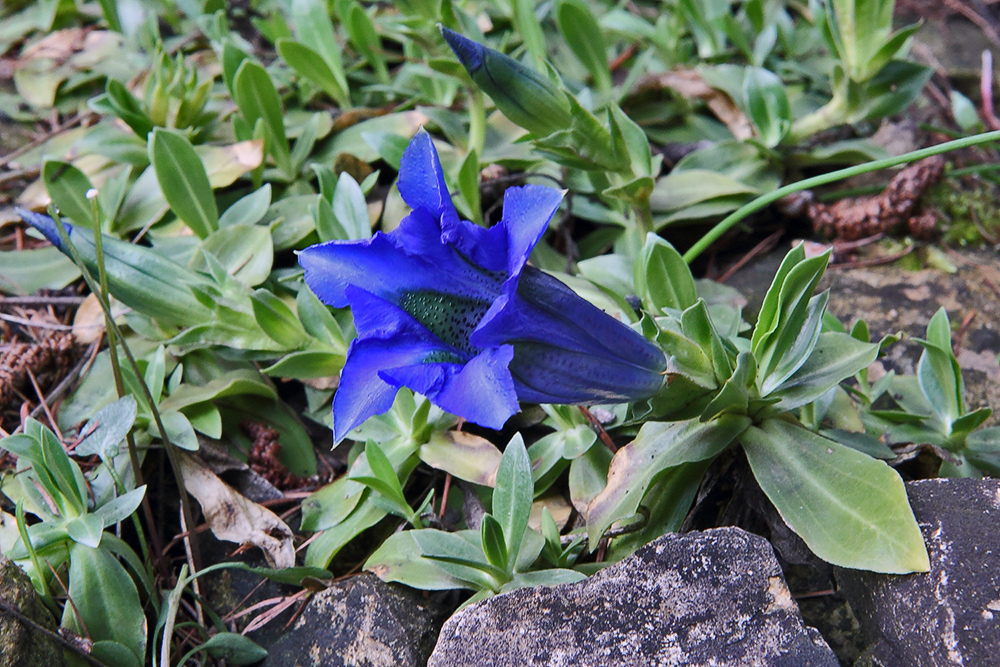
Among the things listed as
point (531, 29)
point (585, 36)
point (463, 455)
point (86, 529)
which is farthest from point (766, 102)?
point (86, 529)

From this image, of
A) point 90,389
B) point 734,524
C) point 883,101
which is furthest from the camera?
point 883,101

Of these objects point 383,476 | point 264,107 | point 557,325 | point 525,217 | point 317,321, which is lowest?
point 383,476

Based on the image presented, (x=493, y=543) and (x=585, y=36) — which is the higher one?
(x=585, y=36)

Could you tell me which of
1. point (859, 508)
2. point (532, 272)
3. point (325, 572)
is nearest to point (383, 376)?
point (532, 272)

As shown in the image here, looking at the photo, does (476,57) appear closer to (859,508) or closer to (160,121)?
(859,508)

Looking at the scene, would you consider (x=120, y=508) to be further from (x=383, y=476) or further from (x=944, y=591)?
(x=944, y=591)

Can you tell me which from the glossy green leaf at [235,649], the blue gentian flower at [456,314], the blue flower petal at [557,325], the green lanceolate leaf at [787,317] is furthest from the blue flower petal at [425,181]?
the glossy green leaf at [235,649]
